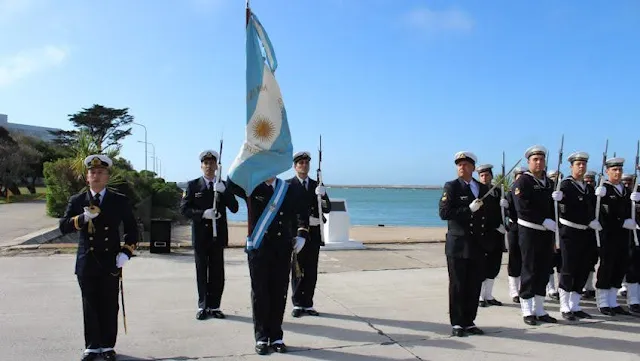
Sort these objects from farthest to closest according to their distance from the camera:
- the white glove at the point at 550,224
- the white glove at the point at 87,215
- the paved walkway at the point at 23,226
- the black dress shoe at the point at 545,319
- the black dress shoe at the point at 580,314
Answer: the paved walkway at the point at 23,226
the black dress shoe at the point at 580,314
the black dress shoe at the point at 545,319
the white glove at the point at 550,224
the white glove at the point at 87,215

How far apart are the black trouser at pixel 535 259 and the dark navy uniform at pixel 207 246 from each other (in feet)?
11.4

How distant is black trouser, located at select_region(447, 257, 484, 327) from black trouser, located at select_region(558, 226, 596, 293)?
1412mm

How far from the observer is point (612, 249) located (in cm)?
650

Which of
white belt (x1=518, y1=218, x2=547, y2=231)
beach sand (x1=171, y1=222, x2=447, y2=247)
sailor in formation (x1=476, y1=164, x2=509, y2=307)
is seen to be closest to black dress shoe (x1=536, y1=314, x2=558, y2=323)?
sailor in formation (x1=476, y1=164, x2=509, y2=307)

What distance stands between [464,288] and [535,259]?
1073mm

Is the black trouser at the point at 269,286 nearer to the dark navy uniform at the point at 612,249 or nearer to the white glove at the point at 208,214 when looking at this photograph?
the white glove at the point at 208,214

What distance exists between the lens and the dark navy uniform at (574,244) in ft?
20.6

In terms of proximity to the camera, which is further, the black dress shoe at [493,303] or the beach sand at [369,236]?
the beach sand at [369,236]

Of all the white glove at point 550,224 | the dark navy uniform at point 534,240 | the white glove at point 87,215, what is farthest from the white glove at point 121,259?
the white glove at point 550,224

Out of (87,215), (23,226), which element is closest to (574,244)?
(87,215)

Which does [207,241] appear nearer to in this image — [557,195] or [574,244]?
[557,195]

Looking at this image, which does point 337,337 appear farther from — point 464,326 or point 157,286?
point 157,286

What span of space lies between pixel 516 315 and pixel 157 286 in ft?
16.8

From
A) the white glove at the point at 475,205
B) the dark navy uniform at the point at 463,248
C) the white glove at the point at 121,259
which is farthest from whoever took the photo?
the dark navy uniform at the point at 463,248
